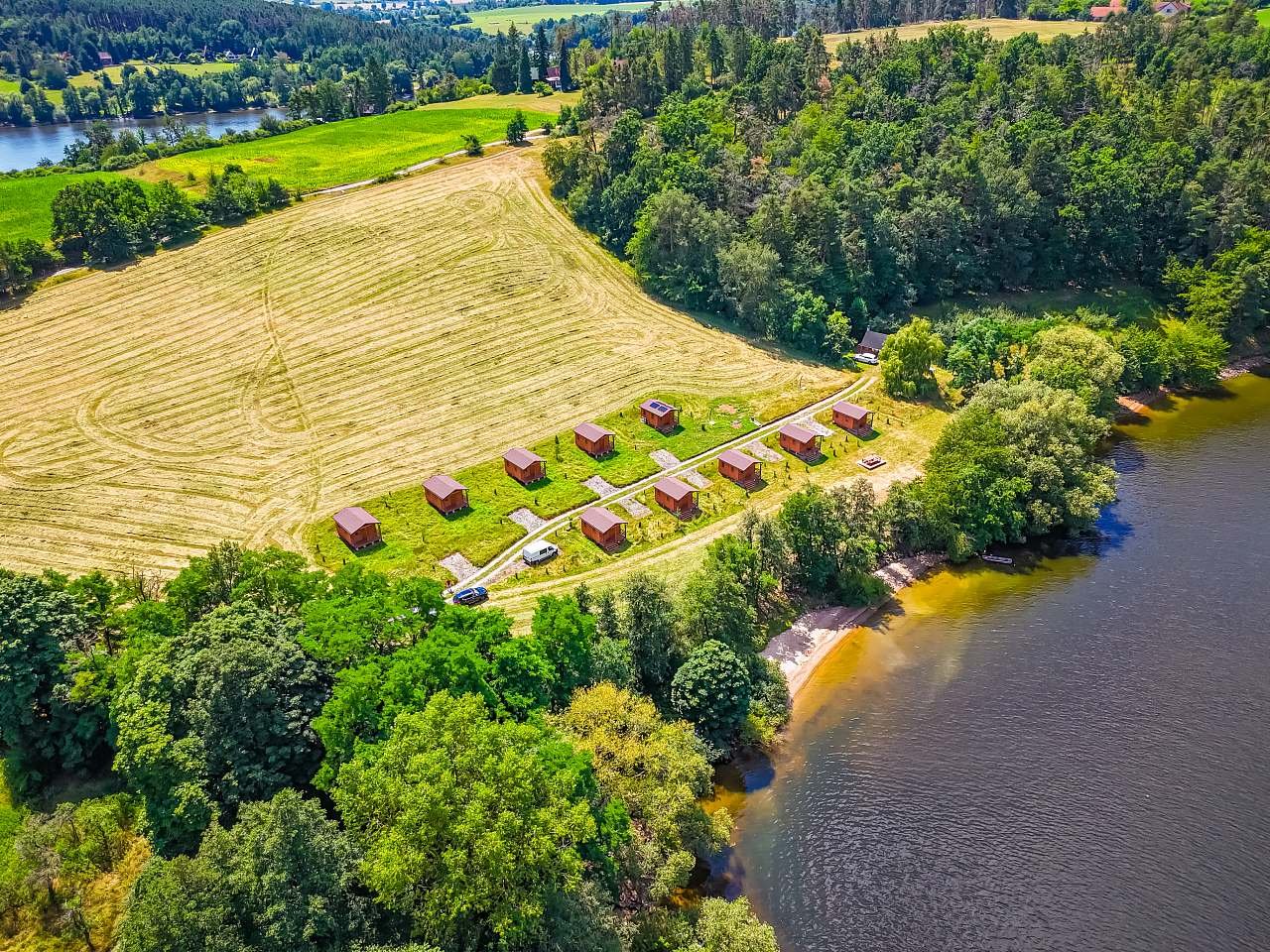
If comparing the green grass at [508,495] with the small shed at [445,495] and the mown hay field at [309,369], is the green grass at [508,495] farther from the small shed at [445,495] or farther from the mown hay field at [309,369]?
the mown hay field at [309,369]

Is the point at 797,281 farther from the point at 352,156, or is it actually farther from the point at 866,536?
the point at 352,156

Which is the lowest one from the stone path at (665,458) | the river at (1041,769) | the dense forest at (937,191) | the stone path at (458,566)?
the river at (1041,769)

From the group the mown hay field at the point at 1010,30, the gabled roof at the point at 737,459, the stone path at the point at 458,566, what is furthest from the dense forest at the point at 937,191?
the stone path at the point at 458,566

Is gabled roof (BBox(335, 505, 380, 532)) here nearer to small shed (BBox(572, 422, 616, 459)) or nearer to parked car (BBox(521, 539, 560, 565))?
parked car (BBox(521, 539, 560, 565))

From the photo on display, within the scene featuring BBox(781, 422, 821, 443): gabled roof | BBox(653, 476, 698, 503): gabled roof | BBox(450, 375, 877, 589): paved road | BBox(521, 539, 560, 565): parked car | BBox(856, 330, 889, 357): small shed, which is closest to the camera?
BBox(450, 375, 877, 589): paved road

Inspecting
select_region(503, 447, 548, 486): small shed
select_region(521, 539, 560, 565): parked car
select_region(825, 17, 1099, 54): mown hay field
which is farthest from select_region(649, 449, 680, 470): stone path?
select_region(825, 17, 1099, 54): mown hay field

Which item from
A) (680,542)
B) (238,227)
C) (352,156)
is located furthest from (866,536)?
(352,156)
